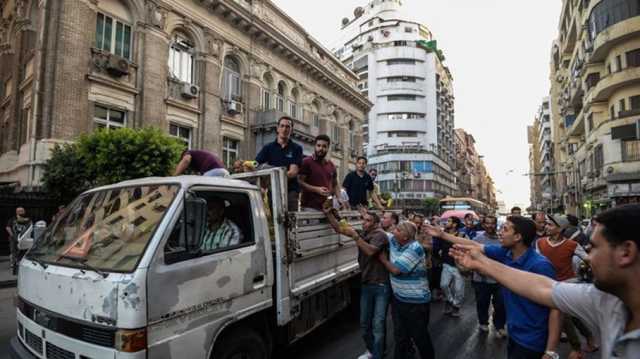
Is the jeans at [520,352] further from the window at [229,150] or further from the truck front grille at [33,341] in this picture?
the window at [229,150]

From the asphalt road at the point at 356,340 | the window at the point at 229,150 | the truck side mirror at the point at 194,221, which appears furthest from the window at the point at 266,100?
the truck side mirror at the point at 194,221

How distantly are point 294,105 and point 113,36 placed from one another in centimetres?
1407

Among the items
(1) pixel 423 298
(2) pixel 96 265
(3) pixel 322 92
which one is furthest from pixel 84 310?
(3) pixel 322 92

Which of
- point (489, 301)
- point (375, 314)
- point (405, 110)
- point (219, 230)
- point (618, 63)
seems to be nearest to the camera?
point (219, 230)

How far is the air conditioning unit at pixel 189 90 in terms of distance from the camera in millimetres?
18172

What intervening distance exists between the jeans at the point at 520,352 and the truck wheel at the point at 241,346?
7.55 ft

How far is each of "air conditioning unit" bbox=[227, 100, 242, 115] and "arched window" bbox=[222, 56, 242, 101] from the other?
44 centimetres

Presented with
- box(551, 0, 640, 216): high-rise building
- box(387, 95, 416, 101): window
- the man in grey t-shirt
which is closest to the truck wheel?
Result: the man in grey t-shirt

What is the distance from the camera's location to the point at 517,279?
201 centimetres

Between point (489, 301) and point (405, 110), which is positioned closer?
point (489, 301)

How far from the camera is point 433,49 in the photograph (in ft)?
207

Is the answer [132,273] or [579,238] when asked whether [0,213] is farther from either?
[579,238]

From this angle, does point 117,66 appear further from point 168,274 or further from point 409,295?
point 409,295

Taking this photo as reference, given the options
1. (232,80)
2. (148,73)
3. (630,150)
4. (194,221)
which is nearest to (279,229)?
(194,221)
